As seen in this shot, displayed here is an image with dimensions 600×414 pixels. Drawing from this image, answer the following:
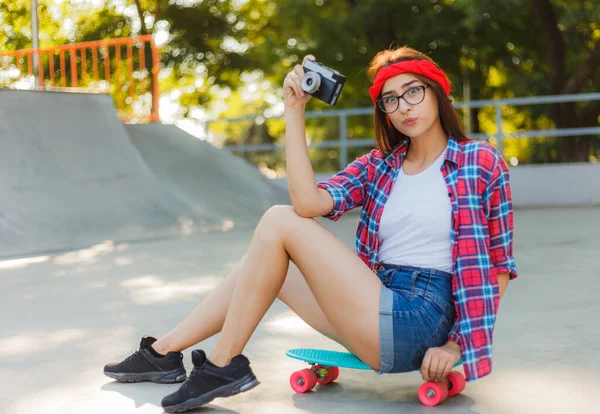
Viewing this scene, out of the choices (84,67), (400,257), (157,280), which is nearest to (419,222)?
(400,257)

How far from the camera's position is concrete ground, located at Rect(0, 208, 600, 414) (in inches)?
101

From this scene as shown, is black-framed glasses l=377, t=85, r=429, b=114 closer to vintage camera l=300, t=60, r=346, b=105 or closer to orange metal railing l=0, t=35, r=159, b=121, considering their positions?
vintage camera l=300, t=60, r=346, b=105

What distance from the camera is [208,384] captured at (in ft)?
7.97

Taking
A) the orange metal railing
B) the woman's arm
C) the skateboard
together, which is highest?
the orange metal railing

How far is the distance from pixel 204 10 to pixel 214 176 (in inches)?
364

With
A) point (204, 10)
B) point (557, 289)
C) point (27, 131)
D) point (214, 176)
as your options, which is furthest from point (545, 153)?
point (557, 289)

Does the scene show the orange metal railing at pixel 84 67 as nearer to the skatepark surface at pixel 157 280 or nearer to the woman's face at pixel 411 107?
the skatepark surface at pixel 157 280

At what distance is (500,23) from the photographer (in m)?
16.3

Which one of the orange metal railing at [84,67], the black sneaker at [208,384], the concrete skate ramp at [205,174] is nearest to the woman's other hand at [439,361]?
the black sneaker at [208,384]

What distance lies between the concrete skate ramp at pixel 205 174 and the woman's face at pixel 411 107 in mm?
7426

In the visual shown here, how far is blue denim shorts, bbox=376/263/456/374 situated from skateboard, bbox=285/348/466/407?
3.8 inches

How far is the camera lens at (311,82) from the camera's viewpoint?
251 cm

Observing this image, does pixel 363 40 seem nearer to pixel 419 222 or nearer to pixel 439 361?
pixel 419 222

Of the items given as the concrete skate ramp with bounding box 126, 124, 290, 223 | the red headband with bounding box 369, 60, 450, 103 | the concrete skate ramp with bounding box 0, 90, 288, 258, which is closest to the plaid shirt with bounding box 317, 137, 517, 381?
the red headband with bounding box 369, 60, 450, 103
